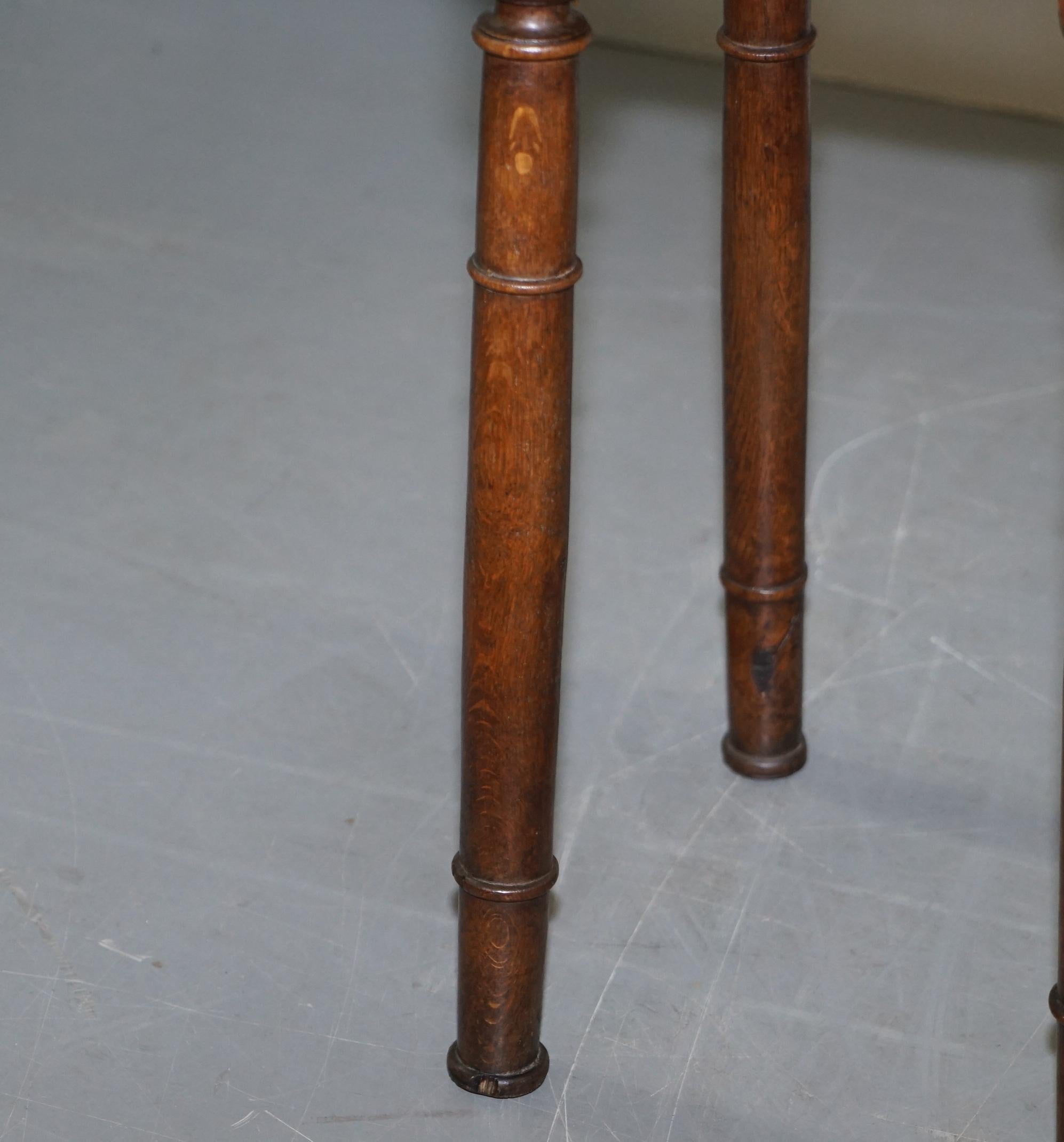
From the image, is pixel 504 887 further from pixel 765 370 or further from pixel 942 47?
pixel 942 47

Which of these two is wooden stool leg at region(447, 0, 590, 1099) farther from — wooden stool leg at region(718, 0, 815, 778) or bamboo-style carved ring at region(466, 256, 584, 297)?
wooden stool leg at region(718, 0, 815, 778)

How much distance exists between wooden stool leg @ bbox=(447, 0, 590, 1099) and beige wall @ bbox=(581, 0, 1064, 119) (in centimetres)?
165

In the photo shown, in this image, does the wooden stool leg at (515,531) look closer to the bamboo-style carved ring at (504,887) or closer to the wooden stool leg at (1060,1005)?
the bamboo-style carved ring at (504,887)

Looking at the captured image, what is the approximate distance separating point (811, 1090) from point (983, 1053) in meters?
0.10

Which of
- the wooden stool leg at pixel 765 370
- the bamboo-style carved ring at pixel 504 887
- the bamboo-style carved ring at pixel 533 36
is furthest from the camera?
the wooden stool leg at pixel 765 370

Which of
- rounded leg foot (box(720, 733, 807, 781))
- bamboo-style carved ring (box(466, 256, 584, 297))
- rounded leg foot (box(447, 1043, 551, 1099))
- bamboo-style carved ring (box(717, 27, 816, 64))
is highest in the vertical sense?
bamboo-style carved ring (box(717, 27, 816, 64))

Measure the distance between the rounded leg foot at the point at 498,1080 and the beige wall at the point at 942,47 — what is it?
1.66m

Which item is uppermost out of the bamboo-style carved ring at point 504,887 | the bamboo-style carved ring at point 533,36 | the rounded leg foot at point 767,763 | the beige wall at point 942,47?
the bamboo-style carved ring at point 533,36

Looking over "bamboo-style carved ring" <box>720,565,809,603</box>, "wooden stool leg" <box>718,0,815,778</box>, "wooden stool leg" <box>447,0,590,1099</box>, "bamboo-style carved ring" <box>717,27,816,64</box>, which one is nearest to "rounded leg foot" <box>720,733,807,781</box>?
"wooden stool leg" <box>718,0,815,778</box>

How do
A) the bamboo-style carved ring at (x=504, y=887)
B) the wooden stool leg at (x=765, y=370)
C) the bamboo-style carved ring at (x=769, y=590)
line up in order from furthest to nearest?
the bamboo-style carved ring at (x=769, y=590) < the wooden stool leg at (x=765, y=370) < the bamboo-style carved ring at (x=504, y=887)

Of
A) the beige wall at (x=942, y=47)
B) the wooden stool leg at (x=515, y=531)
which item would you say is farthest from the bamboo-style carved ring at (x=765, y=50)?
the beige wall at (x=942, y=47)

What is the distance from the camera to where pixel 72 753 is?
114cm

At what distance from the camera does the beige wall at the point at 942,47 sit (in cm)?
222

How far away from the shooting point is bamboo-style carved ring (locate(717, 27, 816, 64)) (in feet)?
3.04
